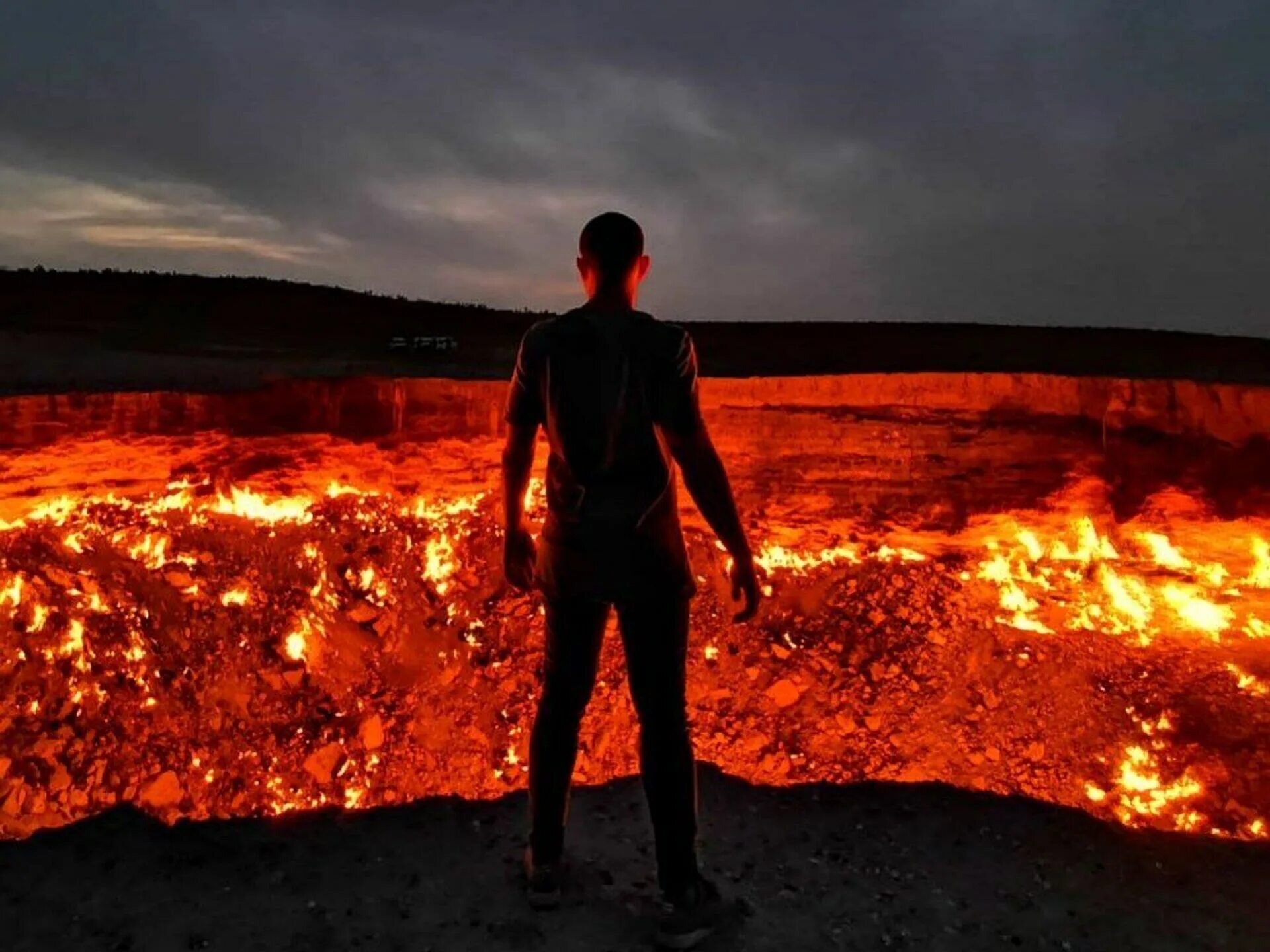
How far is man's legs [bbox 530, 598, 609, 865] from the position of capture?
322 centimetres

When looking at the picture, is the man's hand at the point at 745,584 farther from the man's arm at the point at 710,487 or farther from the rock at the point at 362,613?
the rock at the point at 362,613

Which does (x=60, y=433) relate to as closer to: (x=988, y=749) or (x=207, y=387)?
(x=207, y=387)

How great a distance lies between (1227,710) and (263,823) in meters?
5.05

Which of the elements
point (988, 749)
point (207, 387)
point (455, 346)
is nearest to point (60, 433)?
point (207, 387)

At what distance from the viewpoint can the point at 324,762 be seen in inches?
184

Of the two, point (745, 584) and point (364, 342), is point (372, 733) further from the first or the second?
point (364, 342)

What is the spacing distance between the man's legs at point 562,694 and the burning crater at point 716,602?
1.29 metres

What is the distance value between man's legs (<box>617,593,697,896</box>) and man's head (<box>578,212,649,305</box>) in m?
1.07

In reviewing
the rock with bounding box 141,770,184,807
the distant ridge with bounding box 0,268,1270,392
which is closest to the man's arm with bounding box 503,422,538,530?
the rock with bounding box 141,770,184,807

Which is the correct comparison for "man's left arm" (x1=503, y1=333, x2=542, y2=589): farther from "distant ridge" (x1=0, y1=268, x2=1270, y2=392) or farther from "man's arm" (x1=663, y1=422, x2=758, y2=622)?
"distant ridge" (x1=0, y1=268, x2=1270, y2=392)

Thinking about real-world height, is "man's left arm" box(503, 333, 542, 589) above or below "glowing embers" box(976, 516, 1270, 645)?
above

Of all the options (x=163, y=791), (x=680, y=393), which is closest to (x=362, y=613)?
(x=163, y=791)

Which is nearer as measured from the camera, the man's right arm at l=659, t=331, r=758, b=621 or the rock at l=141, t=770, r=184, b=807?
the man's right arm at l=659, t=331, r=758, b=621

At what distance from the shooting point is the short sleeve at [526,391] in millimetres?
3115
